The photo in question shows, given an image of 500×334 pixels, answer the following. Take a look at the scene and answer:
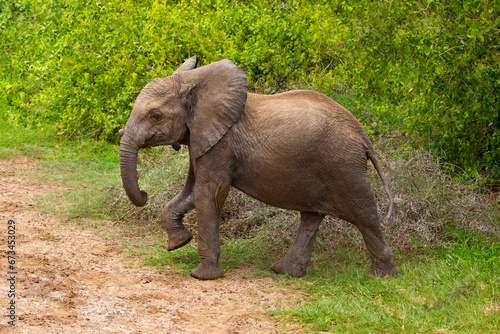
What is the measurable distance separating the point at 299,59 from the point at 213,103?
4.22 m

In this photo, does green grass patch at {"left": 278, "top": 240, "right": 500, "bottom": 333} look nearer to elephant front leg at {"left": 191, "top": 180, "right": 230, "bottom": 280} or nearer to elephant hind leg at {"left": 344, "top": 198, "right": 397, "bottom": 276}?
→ elephant hind leg at {"left": 344, "top": 198, "right": 397, "bottom": 276}

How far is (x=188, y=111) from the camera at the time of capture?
19.2 feet

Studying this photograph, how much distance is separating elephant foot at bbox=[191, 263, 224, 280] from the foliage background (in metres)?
2.77

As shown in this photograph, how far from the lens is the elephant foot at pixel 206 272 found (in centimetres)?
586

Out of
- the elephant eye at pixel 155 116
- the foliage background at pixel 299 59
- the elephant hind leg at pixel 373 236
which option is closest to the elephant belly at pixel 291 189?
the elephant hind leg at pixel 373 236

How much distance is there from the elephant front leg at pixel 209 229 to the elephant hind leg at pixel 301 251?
0.62m

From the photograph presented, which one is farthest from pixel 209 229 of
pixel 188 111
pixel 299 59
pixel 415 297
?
pixel 299 59

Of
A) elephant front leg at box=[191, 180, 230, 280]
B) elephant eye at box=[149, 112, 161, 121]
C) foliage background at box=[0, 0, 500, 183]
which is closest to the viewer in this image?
elephant eye at box=[149, 112, 161, 121]

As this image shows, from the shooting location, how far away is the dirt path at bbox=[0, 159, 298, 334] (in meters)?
4.64

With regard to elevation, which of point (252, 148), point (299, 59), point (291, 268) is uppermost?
point (252, 148)

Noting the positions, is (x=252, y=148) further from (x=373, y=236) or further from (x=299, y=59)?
(x=299, y=59)

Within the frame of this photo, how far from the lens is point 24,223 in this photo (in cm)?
708

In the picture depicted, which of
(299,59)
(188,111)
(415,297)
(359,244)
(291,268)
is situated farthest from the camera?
(299,59)

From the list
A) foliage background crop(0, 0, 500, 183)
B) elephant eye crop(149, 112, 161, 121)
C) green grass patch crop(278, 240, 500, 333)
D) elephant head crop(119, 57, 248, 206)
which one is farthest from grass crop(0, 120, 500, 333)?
elephant eye crop(149, 112, 161, 121)
